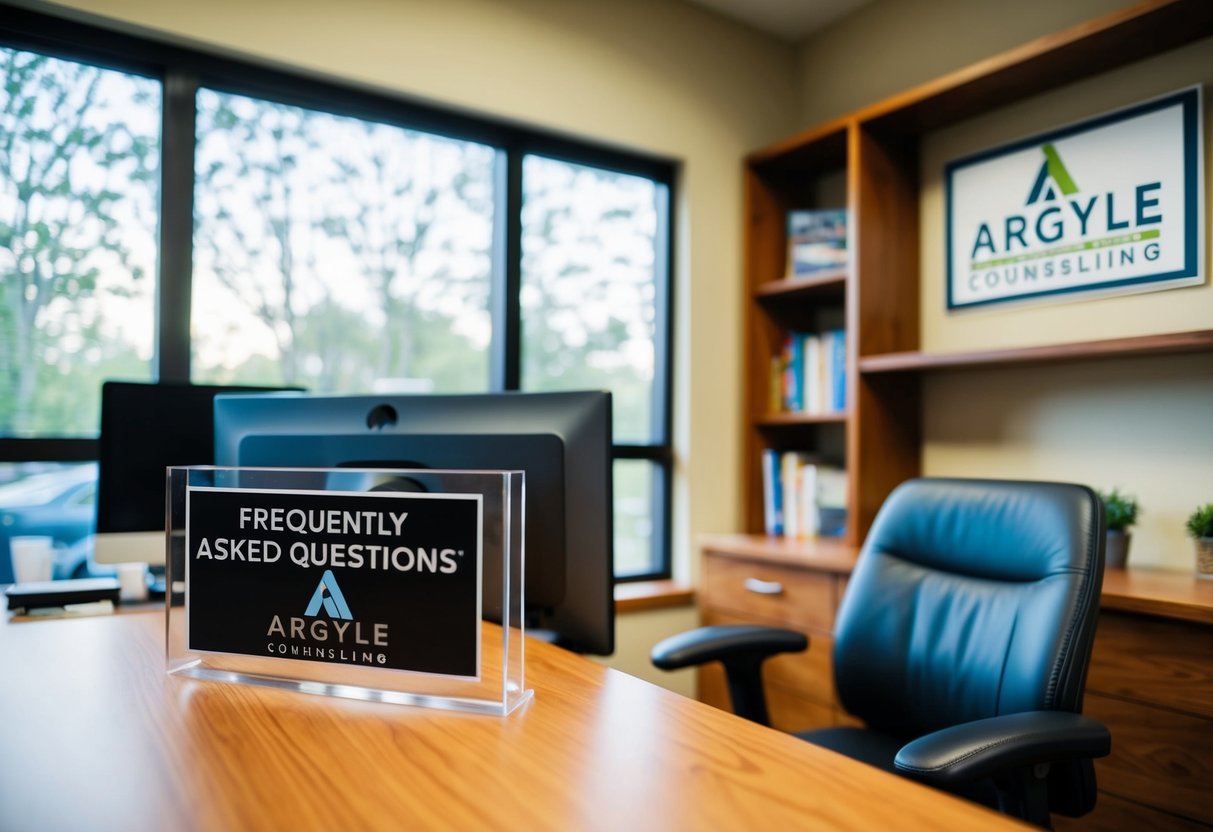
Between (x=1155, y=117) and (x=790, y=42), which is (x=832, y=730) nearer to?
(x=1155, y=117)

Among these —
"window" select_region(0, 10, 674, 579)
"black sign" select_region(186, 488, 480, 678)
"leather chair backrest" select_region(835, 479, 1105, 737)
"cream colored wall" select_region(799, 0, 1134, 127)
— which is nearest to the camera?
"black sign" select_region(186, 488, 480, 678)

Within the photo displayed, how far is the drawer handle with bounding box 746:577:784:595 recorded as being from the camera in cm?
251

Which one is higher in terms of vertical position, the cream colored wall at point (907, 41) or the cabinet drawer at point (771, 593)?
the cream colored wall at point (907, 41)

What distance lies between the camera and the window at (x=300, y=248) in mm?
2041

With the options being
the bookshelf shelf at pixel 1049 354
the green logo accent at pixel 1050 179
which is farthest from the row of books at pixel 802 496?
the green logo accent at pixel 1050 179

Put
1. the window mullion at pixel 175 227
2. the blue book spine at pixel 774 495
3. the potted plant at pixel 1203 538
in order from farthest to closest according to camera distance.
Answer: the blue book spine at pixel 774 495
the window mullion at pixel 175 227
the potted plant at pixel 1203 538

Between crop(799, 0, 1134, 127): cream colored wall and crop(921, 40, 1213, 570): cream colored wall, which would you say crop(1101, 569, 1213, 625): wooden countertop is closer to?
crop(921, 40, 1213, 570): cream colored wall

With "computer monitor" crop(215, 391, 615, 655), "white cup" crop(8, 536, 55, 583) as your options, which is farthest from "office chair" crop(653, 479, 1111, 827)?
"white cup" crop(8, 536, 55, 583)

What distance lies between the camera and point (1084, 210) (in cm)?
231

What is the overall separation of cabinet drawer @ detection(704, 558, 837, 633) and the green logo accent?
1.32 meters

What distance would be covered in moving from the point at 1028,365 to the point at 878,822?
7.08 ft

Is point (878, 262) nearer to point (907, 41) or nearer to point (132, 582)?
point (907, 41)

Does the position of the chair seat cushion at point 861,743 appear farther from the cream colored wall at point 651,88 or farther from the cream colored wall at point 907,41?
the cream colored wall at point 907,41

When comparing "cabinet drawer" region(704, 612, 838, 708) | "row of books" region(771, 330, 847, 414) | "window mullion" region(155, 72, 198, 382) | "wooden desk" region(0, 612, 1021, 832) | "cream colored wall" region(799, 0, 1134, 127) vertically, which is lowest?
"cabinet drawer" region(704, 612, 838, 708)
